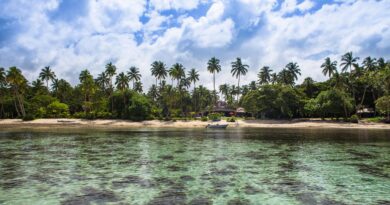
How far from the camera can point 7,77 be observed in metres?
74.9

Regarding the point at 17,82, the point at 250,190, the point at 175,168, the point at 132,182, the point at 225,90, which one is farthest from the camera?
the point at 225,90

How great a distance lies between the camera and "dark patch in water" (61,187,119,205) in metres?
10.6

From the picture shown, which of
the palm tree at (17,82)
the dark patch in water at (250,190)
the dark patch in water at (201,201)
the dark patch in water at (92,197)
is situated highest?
the palm tree at (17,82)

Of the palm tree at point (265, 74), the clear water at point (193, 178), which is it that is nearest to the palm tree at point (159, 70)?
the palm tree at point (265, 74)

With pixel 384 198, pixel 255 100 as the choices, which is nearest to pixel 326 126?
pixel 255 100

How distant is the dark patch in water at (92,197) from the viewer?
1063cm

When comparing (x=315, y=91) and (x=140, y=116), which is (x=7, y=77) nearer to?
(x=140, y=116)

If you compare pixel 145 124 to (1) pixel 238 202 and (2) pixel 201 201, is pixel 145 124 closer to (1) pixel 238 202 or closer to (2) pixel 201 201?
(2) pixel 201 201

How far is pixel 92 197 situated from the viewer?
1130 centimetres

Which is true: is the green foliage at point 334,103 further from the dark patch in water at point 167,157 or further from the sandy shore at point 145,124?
the dark patch in water at point 167,157

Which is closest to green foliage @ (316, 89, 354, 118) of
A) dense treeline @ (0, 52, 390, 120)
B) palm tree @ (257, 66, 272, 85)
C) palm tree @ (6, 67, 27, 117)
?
dense treeline @ (0, 52, 390, 120)

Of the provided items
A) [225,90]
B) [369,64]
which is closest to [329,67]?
[369,64]

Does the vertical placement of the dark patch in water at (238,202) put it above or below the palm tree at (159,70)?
below

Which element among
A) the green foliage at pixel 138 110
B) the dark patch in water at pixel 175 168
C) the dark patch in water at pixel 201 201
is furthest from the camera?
the green foliage at pixel 138 110
